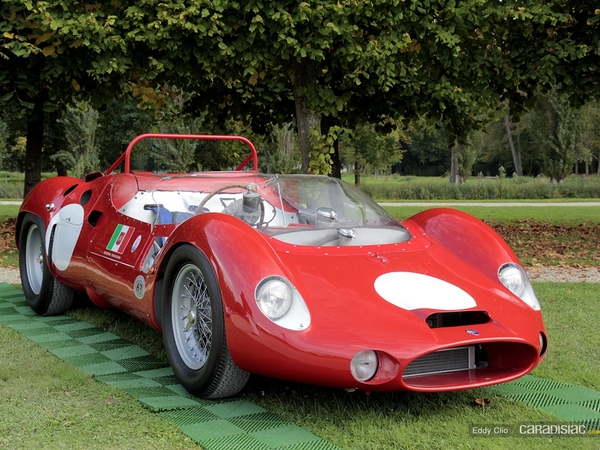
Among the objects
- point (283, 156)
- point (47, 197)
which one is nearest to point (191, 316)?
point (47, 197)

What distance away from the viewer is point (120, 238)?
4.90 meters

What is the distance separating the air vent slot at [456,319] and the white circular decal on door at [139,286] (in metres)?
1.81

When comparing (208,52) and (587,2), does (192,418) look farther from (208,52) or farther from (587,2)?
(587,2)

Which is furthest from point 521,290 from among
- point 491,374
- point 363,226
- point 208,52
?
point 208,52

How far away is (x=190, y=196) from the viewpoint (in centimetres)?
543

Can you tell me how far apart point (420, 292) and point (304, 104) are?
7440 mm

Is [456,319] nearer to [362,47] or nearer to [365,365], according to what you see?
[365,365]

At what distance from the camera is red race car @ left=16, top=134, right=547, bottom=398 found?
329 centimetres

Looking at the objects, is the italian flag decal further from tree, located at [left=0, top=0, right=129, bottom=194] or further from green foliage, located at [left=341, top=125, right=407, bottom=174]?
green foliage, located at [left=341, top=125, right=407, bottom=174]

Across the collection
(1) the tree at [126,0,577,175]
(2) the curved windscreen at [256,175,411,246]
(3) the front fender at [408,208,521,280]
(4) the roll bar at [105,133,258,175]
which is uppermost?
(1) the tree at [126,0,577,175]

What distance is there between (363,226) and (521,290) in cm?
100

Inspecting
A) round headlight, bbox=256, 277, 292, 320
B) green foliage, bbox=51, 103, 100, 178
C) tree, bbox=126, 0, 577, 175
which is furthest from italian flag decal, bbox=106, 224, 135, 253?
green foliage, bbox=51, 103, 100, 178

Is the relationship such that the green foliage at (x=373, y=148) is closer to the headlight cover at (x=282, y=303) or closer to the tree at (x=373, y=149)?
the tree at (x=373, y=149)

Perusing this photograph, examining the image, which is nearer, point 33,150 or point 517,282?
point 517,282
